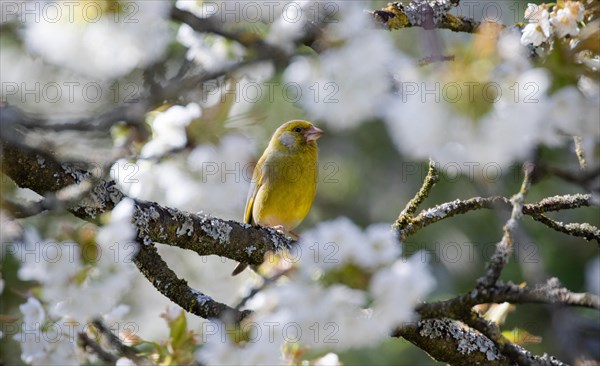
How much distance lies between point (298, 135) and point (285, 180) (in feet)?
1.20

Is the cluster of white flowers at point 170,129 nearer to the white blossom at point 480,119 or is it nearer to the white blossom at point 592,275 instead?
the white blossom at point 480,119

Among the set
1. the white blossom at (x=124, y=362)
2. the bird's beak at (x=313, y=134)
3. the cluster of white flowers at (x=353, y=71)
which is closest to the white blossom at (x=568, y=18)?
the cluster of white flowers at (x=353, y=71)

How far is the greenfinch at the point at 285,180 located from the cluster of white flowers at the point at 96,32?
278 cm

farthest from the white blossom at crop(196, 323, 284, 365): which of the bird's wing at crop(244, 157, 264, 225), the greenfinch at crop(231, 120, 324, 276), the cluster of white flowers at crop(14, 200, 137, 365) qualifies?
the bird's wing at crop(244, 157, 264, 225)

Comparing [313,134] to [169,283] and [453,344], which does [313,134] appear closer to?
[169,283]

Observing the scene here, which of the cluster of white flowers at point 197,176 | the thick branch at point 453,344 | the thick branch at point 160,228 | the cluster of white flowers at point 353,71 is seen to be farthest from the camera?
the thick branch at point 453,344

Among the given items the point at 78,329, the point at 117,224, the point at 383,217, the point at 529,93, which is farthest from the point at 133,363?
the point at 383,217

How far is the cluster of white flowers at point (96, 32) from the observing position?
184 centimetres

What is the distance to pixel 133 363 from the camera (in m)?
2.46

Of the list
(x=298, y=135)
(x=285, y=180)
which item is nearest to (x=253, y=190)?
(x=285, y=180)

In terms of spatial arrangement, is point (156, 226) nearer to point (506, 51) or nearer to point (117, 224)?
point (117, 224)

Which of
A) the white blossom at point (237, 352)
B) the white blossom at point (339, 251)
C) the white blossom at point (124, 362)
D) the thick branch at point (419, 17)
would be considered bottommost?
the white blossom at point (124, 362)

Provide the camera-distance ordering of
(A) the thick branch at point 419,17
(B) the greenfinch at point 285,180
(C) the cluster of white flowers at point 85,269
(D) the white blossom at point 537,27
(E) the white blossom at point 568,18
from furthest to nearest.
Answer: (B) the greenfinch at point 285,180 < (A) the thick branch at point 419,17 < (D) the white blossom at point 537,27 < (E) the white blossom at point 568,18 < (C) the cluster of white flowers at point 85,269

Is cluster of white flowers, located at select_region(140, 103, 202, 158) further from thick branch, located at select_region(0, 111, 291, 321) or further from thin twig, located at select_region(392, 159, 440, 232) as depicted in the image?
thin twig, located at select_region(392, 159, 440, 232)
